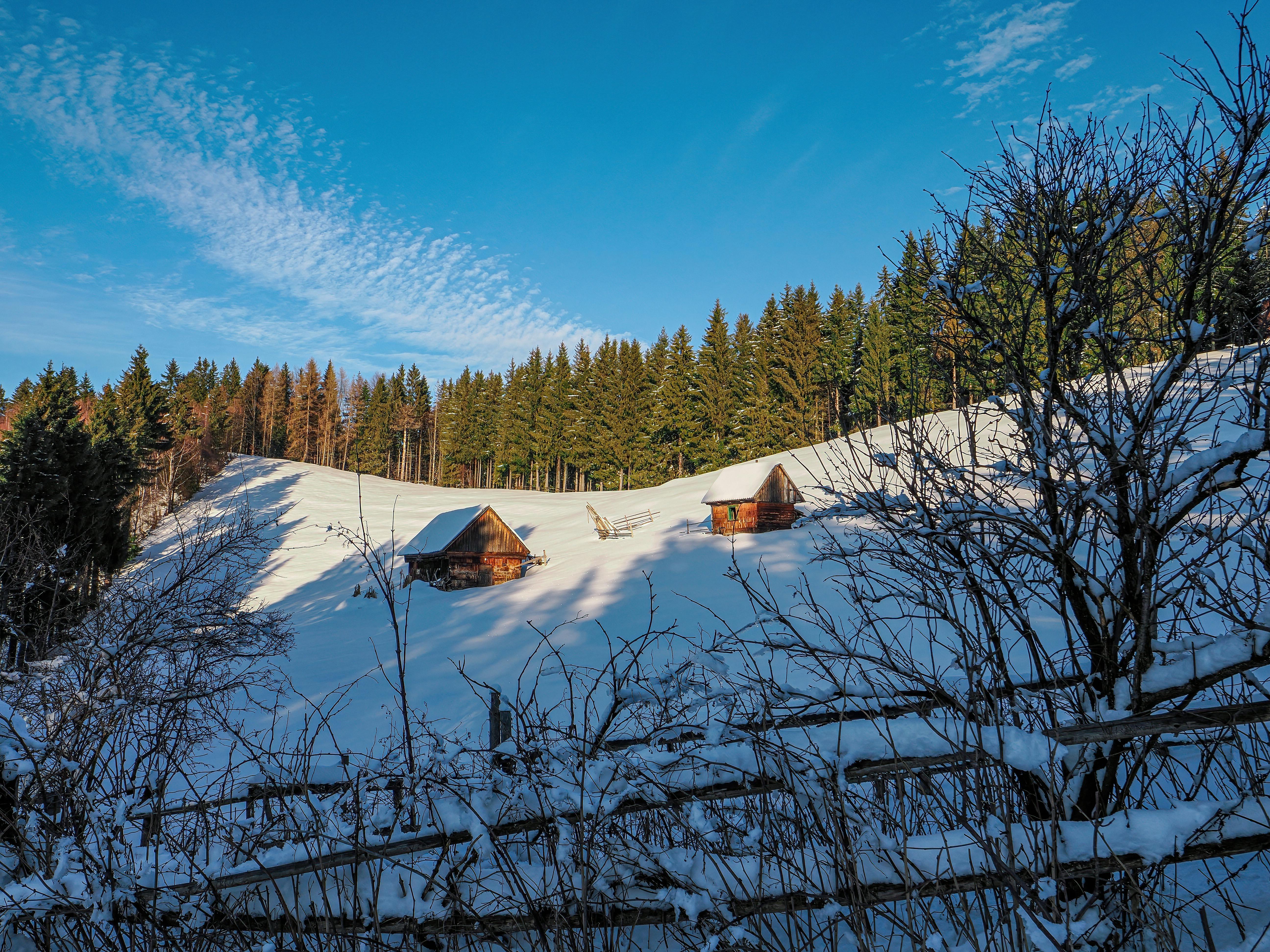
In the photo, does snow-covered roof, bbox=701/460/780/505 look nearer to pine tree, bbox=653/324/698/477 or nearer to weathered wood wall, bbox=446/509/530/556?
weathered wood wall, bbox=446/509/530/556

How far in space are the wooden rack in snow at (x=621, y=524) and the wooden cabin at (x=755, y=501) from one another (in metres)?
4.96

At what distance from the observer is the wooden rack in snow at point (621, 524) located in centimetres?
3538

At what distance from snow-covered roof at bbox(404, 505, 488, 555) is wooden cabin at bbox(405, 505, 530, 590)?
0.03 metres

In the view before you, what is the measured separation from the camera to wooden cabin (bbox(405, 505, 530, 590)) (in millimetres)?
33531

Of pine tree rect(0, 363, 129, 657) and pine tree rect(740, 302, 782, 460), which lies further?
pine tree rect(740, 302, 782, 460)

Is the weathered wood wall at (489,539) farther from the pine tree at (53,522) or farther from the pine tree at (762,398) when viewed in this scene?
the pine tree at (762,398)

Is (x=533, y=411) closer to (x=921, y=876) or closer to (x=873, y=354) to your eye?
(x=873, y=354)

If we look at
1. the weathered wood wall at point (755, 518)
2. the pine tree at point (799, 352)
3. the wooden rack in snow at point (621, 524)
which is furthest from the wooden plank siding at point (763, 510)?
the pine tree at point (799, 352)

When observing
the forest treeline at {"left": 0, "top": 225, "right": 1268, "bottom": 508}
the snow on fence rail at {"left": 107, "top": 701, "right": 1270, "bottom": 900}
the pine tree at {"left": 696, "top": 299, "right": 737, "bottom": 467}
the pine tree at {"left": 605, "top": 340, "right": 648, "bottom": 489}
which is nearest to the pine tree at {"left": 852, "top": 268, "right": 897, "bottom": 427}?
the forest treeline at {"left": 0, "top": 225, "right": 1268, "bottom": 508}

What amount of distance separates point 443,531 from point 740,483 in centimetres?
1558

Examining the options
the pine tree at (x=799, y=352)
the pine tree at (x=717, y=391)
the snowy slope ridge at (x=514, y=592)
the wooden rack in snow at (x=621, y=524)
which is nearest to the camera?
the snowy slope ridge at (x=514, y=592)

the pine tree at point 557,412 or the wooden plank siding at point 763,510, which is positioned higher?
the pine tree at point 557,412

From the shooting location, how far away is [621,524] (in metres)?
39.6

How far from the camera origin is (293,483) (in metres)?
58.7
